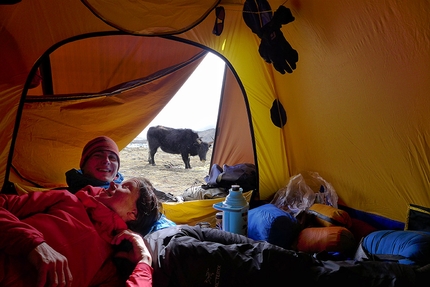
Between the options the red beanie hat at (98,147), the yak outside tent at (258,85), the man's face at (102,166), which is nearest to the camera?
the yak outside tent at (258,85)

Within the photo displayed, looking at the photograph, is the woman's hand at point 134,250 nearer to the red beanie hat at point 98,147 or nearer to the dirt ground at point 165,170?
the red beanie hat at point 98,147

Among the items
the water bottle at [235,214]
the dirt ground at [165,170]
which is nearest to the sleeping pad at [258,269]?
the water bottle at [235,214]

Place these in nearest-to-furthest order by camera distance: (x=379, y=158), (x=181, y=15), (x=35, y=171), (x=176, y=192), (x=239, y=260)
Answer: (x=239, y=260) → (x=379, y=158) → (x=181, y=15) → (x=35, y=171) → (x=176, y=192)

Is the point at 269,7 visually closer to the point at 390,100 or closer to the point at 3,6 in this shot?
the point at 390,100

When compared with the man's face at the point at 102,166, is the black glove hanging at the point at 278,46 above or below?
above

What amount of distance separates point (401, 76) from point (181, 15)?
120 centimetres

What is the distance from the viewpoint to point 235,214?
179 centimetres

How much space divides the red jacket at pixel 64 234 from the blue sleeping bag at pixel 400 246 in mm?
975

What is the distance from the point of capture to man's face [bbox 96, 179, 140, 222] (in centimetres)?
144

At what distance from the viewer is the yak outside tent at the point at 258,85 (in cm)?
168

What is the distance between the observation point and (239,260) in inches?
48.1

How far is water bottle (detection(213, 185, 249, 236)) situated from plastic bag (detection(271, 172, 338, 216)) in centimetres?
46

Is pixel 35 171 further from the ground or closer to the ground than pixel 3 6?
closer to the ground

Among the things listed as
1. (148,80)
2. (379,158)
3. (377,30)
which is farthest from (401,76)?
(148,80)
